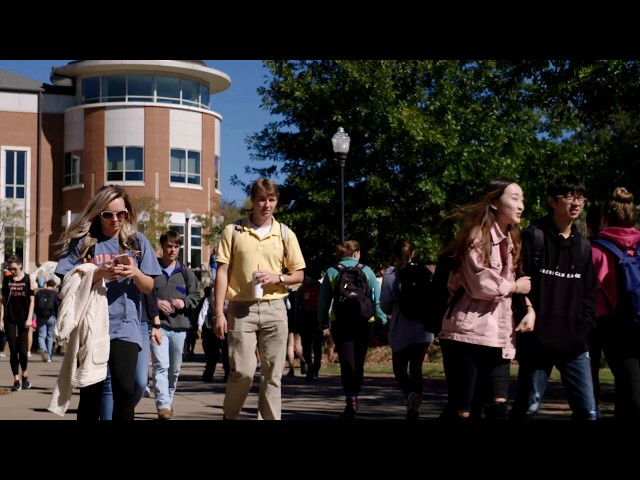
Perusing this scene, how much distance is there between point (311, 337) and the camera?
55.3 ft

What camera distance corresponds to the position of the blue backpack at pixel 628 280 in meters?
6.95

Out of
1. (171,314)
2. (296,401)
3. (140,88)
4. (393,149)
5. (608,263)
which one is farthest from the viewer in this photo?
(140,88)

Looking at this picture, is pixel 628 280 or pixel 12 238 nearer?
pixel 628 280

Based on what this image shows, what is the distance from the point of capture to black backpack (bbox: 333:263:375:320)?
11.2 meters

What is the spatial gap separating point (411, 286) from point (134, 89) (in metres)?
46.1

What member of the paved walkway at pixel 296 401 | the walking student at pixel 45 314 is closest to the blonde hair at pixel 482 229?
the paved walkway at pixel 296 401

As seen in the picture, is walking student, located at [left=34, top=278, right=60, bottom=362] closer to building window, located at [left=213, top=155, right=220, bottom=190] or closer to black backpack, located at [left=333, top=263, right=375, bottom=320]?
black backpack, located at [left=333, top=263, right=375, bottom=320]

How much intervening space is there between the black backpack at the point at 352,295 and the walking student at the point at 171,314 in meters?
1.54

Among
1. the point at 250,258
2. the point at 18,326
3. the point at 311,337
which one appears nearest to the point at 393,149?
the point at 311,337

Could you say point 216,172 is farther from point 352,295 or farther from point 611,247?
point 611,247
